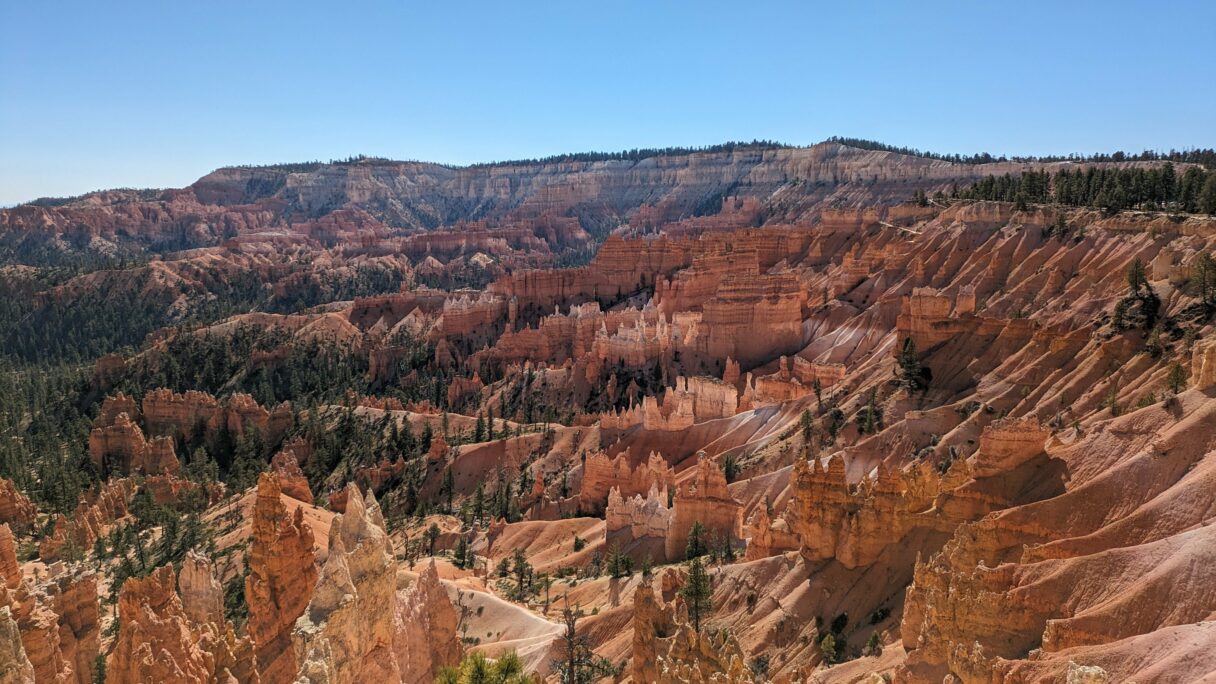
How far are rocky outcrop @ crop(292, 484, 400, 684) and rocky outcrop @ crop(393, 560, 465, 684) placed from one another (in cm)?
600

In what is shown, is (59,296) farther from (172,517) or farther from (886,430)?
(886,430)

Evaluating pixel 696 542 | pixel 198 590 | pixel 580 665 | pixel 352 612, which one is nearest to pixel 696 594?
pixel 580 665

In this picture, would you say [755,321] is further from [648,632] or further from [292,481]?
[648,632]

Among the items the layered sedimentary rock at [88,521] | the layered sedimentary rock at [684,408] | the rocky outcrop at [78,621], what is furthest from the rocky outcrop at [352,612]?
the layered sedimentary rock at [684,408]

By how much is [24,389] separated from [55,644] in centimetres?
9116

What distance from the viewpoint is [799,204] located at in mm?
157125

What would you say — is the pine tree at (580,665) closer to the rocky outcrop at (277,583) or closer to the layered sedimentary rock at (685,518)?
the rocky outcrop at (277,583)

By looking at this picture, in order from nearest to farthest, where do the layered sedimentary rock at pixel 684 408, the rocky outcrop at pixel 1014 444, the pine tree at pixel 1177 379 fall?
the rocky outcrop at pixel 1014 444 < the pine tree at pixel 1177 379 < the layered sedimentary rock at pixel 684 408

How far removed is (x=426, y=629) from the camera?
2556 cm

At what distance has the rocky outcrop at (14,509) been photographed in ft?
168

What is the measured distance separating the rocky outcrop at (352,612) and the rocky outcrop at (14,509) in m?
44.8

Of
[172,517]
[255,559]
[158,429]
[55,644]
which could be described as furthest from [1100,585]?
[158,429]

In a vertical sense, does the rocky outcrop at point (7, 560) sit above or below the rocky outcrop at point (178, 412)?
above

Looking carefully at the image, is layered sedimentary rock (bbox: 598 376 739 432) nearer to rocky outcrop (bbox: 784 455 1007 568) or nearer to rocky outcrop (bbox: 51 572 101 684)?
rocky outcrop (bbox: 784 455 1007 568)
